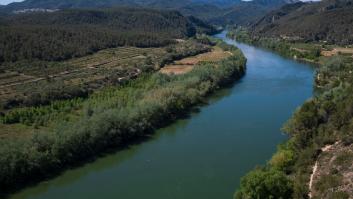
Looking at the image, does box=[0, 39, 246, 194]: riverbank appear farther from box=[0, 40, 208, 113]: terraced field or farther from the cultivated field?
the cultivated field

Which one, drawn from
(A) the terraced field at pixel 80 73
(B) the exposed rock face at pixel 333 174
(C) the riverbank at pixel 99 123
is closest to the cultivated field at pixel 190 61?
(A) the terraced field at pixel 80 73

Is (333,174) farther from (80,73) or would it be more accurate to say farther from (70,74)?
(80,73)

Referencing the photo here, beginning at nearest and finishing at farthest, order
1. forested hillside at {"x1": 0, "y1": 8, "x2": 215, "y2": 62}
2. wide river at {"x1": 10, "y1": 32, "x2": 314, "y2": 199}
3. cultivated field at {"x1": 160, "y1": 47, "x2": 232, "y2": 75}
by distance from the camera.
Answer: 1. wide river at {"x1": 10, "y1": 32, "x2": 314, "y2": 199}
2. cultivated field at {"x1": 160, "y1": 47, "x2": 232, "y2": 75}
3. forested hillside at {"x1": 0, "y1": 8, "x2": 215, "y2": 62}

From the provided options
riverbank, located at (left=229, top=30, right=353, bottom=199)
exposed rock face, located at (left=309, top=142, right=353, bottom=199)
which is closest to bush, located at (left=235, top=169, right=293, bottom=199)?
riverbank, located at (left=229, top=30, right=353, bottom=199)

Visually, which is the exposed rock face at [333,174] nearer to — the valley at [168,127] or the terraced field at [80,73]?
the valley at [168,127]

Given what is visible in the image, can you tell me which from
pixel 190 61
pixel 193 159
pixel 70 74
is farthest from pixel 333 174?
pixel 190 61

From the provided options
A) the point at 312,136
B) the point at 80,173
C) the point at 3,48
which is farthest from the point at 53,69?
the point at 312,136

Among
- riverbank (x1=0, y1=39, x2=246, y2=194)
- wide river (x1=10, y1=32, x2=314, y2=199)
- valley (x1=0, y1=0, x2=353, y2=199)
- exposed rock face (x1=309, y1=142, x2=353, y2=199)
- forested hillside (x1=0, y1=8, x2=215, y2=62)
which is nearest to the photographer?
exposed rock face (x1=309, y1=142, x2=353, y2=199)
